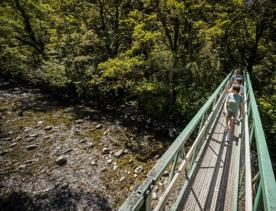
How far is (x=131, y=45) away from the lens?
11.6 metres

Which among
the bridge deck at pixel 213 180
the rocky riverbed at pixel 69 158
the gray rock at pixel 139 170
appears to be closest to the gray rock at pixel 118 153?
the rocky riverbed at pixel 69 158

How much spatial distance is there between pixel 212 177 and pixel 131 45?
989 centimetres

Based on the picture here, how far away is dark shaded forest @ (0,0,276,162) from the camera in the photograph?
32.4 feet

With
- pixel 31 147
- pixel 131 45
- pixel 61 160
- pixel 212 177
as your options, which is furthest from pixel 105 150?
pixel 131 45

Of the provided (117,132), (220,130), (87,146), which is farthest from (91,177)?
(220,130)

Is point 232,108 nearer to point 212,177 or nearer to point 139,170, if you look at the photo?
point 212,177

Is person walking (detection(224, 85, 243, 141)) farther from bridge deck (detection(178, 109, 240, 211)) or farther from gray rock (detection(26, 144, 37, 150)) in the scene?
gray rock (detection(26, 144, 37, 150))

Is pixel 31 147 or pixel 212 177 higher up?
pixel 212 177

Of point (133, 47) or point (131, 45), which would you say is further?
point (131, 45)

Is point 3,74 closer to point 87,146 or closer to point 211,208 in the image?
point 87,146

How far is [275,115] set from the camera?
10.7 metres

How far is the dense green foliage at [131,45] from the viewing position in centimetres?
988

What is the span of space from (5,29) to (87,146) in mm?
10405

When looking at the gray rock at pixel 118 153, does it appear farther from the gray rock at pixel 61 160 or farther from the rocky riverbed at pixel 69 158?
the gray rock at pixel 61 160
